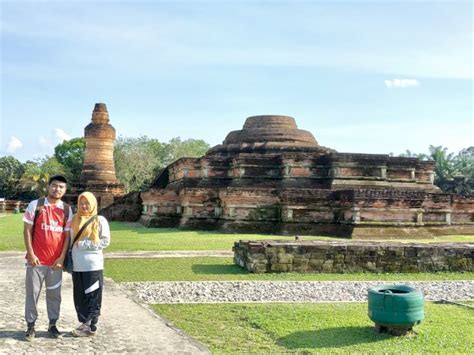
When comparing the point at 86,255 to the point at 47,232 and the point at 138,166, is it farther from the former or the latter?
the point at 138,166

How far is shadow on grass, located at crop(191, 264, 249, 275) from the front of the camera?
34.4ft

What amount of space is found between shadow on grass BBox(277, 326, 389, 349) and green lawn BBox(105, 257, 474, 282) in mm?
3774

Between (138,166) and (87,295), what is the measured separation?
4794 cm

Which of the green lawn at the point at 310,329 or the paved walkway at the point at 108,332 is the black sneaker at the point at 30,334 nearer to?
the paved walkway at the point at 108,332

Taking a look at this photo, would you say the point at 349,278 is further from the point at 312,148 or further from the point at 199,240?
the point at 312,148

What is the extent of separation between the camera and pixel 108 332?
18.7 feet

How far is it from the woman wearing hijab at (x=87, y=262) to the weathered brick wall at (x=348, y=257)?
5221mm

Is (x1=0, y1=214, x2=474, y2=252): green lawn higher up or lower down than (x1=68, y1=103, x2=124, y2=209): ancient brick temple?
lower down

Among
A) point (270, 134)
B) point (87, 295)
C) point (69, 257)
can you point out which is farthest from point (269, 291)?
point (270, 134)

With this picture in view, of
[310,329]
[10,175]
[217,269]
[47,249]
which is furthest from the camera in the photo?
[10,175]

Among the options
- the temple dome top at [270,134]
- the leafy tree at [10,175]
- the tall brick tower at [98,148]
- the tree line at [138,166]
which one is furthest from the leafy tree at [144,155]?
the temple dome top at [270,134]

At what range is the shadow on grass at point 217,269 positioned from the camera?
1048 cm

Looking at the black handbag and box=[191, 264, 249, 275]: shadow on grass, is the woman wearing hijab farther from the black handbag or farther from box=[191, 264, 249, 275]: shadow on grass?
box=[191, 264, 249, 275]: shadow on grass

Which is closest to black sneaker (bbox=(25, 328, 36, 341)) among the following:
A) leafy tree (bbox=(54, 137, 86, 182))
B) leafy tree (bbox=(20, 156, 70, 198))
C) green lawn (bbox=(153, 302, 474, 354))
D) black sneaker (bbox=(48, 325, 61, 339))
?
black sneaker (bbox=(48, 325, 61, 339))
